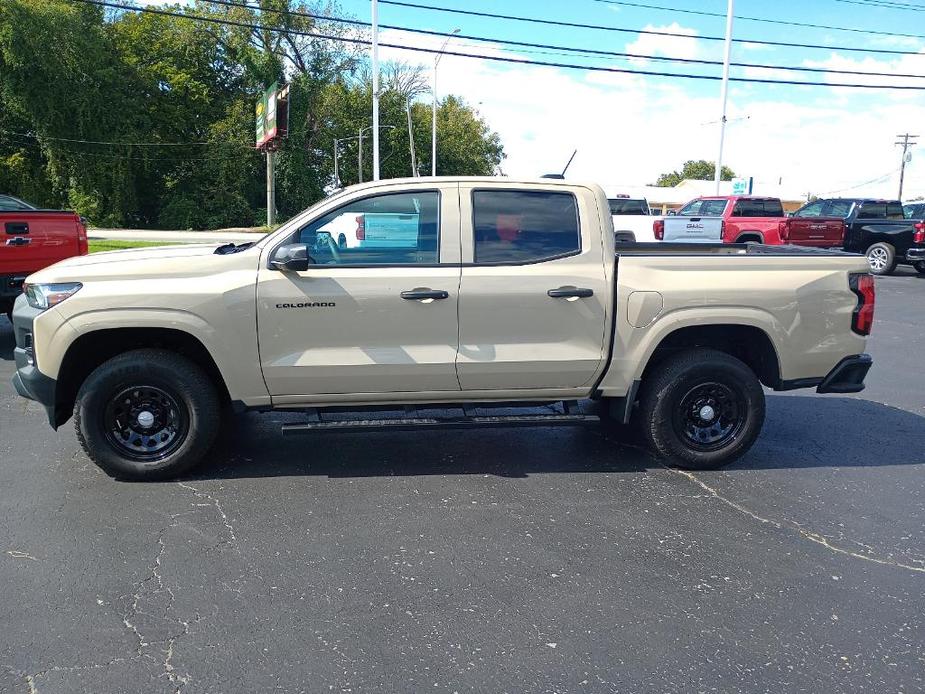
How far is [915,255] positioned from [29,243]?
19007mm

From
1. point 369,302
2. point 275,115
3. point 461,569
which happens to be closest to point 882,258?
point 369,302

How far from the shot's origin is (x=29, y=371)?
4613 millimetres

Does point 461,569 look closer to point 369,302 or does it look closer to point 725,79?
point 369,302

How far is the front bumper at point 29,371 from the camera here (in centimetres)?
457

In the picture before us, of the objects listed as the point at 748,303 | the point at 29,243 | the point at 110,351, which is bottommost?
the point at 110,351

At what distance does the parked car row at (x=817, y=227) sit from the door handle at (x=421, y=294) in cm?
1527

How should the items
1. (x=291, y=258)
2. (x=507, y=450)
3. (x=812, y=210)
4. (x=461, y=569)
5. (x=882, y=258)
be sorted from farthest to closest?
1. (x=812, y=210)
2. (x=882, y=258)
3. (x=507, y=450)
4. (x=291, y=258)
5. (x=461, y=569)

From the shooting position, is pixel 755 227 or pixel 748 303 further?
pixel 755 227

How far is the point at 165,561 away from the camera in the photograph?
373 cm

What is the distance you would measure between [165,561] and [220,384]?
148 cm

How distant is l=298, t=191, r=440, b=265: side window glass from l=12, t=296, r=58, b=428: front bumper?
5.77ft

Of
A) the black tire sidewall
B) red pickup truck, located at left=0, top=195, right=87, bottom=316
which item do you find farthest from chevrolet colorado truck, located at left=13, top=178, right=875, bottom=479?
the black tire sidewall


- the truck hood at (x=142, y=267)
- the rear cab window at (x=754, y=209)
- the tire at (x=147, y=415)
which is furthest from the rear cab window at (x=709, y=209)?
the tire at (x=147, y=415)

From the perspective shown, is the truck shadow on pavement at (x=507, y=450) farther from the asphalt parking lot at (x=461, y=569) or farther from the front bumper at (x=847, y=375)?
the front bumper at (x=847, y=375)
